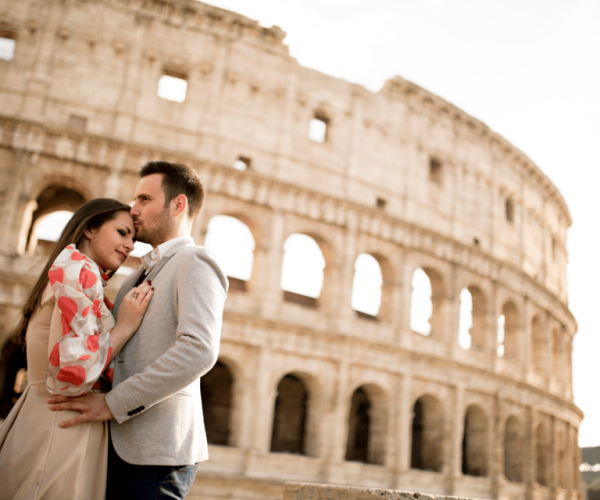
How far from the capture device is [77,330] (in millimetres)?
2213

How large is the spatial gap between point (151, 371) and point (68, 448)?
41 centimetres

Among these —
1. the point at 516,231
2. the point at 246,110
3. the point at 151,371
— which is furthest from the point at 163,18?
the point at 151,371

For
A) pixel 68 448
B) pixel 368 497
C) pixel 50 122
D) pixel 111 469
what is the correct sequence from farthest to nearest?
1. pixel 50 122
2. pixel 368 497
3. pixel 111 469
4. pixel 68 448

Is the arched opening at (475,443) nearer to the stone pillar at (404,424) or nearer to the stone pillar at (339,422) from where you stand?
the stone pillar at (404,424)

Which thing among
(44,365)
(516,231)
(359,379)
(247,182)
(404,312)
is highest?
(516,231)

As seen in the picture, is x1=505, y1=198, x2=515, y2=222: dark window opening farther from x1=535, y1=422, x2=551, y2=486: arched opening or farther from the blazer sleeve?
the blazer sleeve

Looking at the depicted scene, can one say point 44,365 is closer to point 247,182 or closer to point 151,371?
point 151,371

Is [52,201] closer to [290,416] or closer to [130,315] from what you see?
[290,416]

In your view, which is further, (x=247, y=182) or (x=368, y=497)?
(x=247, y=182)

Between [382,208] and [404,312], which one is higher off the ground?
[382,208]

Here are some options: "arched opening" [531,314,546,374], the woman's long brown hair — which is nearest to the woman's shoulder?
the woman's long brown hair

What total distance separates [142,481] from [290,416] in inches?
586

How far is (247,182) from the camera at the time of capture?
1521 centimetres

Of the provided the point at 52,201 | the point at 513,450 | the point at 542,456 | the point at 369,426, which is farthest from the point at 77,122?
the point at 542,456
